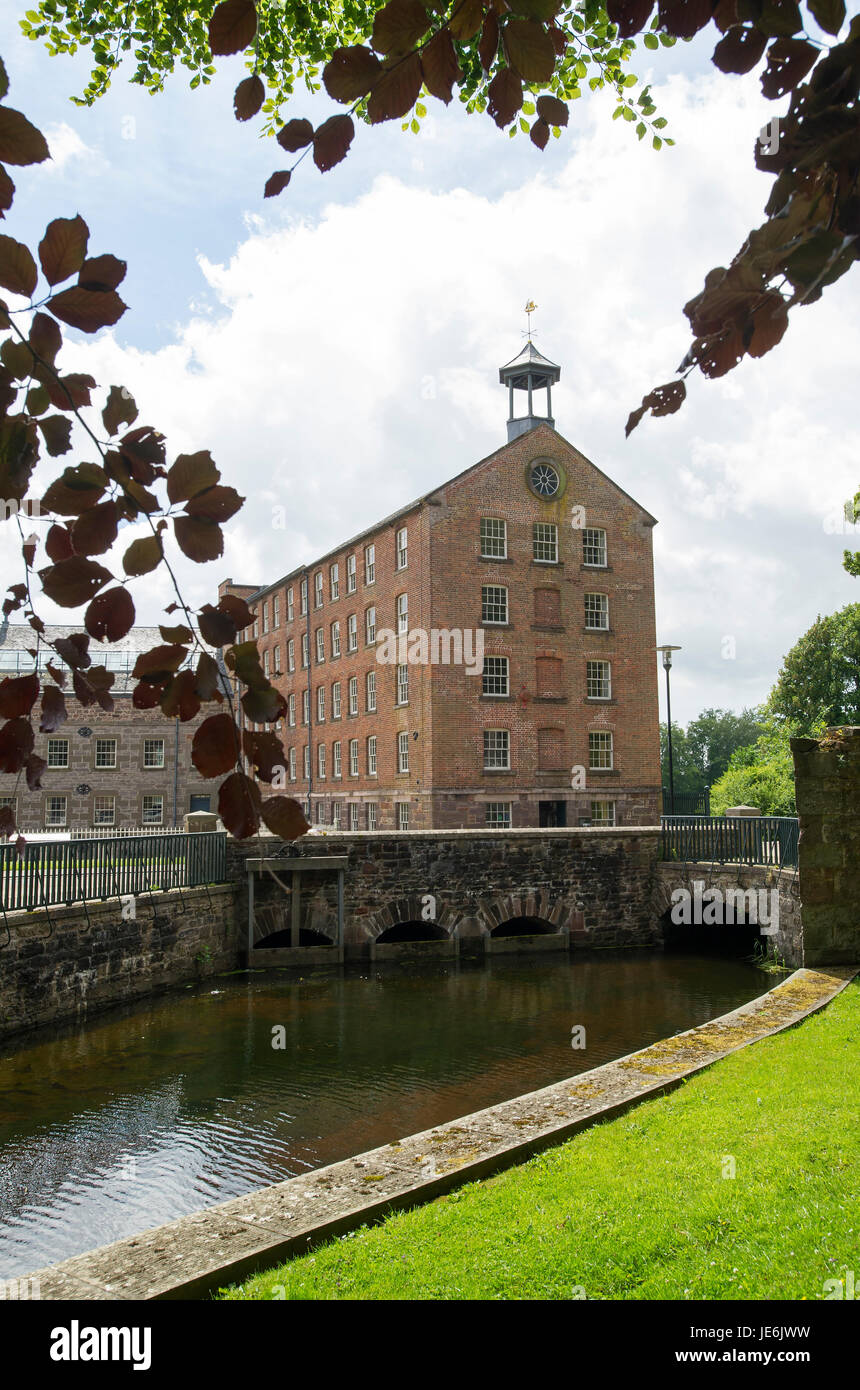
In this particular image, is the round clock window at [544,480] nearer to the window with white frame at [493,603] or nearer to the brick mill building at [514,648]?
the brick mill building at [514,648]

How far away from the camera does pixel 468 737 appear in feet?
109

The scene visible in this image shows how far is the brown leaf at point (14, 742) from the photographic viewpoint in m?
1.98

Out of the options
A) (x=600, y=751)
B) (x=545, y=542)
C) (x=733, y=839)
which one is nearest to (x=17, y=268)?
(x=733, y=839)

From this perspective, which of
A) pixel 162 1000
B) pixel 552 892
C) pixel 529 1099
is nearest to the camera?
pixel 529 1099

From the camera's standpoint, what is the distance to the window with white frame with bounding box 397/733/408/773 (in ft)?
115

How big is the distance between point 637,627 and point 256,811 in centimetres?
3609

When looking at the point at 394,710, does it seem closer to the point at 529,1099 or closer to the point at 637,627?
the point at 637,627

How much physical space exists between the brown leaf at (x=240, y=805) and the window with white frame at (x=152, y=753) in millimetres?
52735

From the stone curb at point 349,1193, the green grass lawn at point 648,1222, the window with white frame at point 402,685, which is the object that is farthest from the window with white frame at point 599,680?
the green grass lawn at point 648,1222

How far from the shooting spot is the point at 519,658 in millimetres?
34531

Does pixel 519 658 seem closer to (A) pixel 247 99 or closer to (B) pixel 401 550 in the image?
(B) pixel 401 550

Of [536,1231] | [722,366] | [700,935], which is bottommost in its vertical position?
[700,935]
